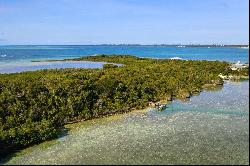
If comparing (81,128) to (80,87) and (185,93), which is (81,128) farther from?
(185,93)

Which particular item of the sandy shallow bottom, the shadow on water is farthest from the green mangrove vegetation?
the sandy shallow bottom

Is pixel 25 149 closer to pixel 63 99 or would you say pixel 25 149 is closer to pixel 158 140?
pixel 158 140

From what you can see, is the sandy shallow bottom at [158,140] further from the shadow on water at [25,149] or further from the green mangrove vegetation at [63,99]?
the green mangrove vegetation at [63,99]

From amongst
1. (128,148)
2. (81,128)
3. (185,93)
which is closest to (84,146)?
(128,148)

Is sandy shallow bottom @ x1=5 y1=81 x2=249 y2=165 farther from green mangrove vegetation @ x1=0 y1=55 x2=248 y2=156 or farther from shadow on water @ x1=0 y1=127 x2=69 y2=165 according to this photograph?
green mangrove vegetation @ x1=0 y1=55 x2=248 y2=156

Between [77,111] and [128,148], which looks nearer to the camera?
[128,148]

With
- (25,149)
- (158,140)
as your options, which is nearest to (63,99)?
(25,149)

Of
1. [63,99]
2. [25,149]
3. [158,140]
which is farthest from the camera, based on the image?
[63,99]

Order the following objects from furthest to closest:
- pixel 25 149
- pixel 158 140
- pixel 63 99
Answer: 1. pixel 63 99
2. pixel 158 140
3. pixel 25 149
